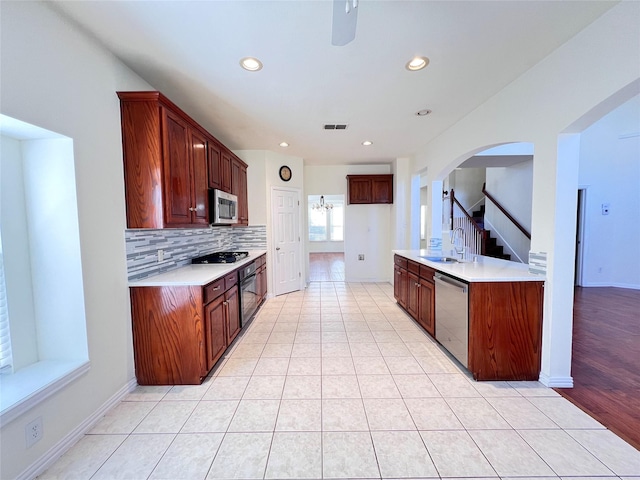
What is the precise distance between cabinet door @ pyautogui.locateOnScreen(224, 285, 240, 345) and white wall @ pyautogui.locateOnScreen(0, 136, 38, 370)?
1312mm

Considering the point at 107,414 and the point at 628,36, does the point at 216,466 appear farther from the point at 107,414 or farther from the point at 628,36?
the point at 628,36

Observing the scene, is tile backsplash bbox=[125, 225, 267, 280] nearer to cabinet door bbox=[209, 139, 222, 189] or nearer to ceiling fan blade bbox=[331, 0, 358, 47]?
cabinet door bbox=[209, 139, 222, 189]

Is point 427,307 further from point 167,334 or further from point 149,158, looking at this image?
point 149,158

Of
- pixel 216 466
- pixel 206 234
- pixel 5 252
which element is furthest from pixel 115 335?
pixel 206 234

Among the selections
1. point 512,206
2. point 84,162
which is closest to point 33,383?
point 84,162

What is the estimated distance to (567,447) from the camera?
1462 mm

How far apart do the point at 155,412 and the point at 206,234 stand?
2259 mm

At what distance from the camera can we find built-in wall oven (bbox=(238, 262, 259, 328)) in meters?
3.05

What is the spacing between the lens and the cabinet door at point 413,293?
3208mm

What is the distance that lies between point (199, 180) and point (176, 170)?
402 millimetres

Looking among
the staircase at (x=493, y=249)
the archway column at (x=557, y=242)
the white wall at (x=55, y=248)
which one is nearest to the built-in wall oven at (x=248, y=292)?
the white wall at (x=55, y=248)

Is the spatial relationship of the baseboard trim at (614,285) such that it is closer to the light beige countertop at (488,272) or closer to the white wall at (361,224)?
the white wall at (361,224)

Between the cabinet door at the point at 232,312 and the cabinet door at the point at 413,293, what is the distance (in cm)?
216

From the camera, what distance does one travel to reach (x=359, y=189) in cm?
546
